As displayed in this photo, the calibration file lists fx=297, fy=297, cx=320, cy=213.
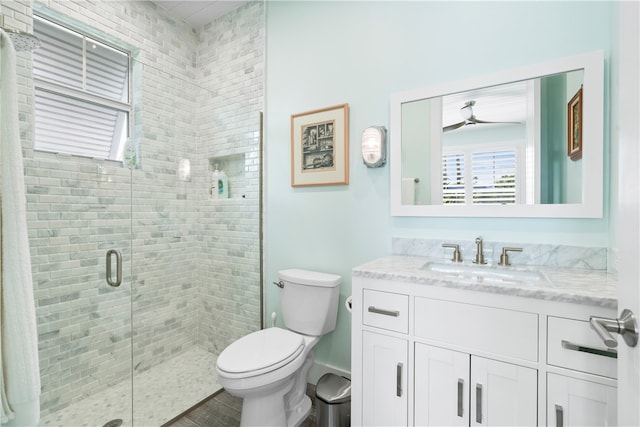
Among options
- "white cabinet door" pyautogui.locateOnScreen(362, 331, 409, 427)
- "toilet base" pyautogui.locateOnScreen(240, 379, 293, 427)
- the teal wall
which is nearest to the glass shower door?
"toilet base" pyautogui.locateOnScreen(240, 379, 293, 427)

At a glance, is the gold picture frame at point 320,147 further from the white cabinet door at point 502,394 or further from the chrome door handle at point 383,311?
the white cabinet door at point 502,394

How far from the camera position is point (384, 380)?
1.25 m

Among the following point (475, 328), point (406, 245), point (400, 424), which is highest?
point (406, 245)

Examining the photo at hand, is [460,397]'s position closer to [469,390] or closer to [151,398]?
[469,390]

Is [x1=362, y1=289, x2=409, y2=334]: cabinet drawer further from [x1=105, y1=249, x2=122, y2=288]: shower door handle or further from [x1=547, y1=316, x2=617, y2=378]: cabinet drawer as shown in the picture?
[x1=105, y1=249, x2=122, y2=288]: shower door handle

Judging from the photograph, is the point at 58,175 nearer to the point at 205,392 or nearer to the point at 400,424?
the point at 205,392

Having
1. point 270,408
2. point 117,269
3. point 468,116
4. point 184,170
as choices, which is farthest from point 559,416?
point 184,170

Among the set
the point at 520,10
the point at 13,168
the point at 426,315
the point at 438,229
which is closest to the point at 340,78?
the point at 520,10

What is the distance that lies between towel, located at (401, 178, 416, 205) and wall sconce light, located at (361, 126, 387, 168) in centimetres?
18

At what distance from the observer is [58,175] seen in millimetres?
1596

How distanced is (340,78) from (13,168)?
1.65 m

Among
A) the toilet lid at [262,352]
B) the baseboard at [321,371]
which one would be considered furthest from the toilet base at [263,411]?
the baseboard at [321,371]

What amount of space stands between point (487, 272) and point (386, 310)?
1.75 ft

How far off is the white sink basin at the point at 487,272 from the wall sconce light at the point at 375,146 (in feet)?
2.10
